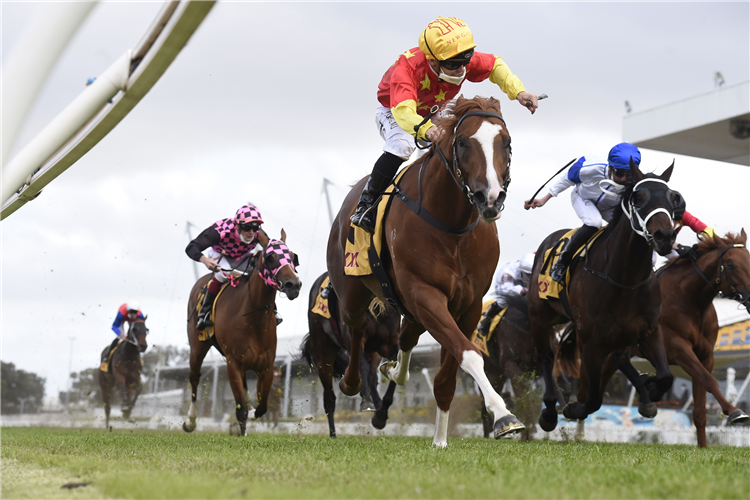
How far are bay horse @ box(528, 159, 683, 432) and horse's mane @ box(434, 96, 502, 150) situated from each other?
242cm

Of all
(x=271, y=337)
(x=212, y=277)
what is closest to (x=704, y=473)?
(x=271, y=337)

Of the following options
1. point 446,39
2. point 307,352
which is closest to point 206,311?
point 307,352

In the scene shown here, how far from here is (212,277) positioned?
11352 mm

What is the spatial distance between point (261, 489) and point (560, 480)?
138 cm

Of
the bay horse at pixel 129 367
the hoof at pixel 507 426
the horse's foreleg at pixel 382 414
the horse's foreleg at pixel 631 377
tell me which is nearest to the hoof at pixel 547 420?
the horse's foreleg at pixel 631 377

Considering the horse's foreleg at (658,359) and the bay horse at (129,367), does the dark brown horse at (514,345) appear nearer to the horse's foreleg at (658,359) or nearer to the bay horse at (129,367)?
the horse's foreleg at (658,359)

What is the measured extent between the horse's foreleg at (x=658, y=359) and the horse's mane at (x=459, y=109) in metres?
3.69

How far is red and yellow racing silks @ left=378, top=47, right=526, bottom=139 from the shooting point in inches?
232

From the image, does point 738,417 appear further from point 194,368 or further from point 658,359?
point 194,368

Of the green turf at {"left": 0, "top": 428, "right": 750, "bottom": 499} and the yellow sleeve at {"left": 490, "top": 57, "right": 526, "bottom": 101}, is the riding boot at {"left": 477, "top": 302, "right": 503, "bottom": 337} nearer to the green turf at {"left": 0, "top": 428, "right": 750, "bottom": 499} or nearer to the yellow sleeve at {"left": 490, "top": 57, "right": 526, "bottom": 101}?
the yellow sleeve at {"left": 490, "top": 57, "right": 526, "bottom": 101}

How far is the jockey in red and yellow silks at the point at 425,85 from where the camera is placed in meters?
5.81

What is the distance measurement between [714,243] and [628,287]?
8.07 ft

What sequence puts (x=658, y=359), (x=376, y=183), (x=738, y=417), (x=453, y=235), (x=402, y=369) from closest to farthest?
1. (x=453, y=235)
2. (x=376, y=183)
3. (x=402, y=369)
4. (x=738, y=417)
5. (x=658, y=359)

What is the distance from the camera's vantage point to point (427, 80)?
6.32 m
